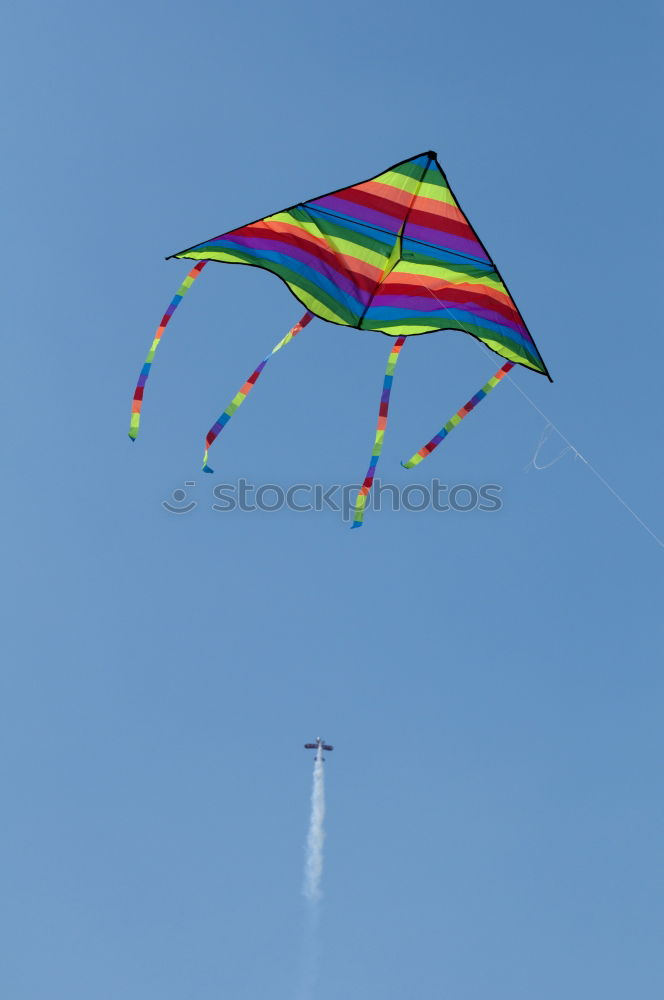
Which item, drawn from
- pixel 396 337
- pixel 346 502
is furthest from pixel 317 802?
pixel 396 337

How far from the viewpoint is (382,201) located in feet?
61.9

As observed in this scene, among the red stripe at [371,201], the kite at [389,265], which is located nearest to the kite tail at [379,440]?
the kite at [389,265]

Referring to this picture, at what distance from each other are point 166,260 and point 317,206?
9.03 feet

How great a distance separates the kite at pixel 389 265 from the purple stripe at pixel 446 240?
2 cm

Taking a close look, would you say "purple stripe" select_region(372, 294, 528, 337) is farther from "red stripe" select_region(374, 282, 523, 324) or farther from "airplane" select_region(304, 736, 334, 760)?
"airplane" select_region(304, 736, 334, 760)

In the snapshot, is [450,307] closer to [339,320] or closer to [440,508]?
[339,320]

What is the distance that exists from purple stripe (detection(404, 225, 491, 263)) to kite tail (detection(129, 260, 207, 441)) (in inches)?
144

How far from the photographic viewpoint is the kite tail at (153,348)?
17.9 metres

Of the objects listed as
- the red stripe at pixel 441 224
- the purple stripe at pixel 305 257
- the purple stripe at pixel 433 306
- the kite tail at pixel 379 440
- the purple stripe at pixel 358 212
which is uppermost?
the purple stripe at pixel 358 212

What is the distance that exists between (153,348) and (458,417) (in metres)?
5.24

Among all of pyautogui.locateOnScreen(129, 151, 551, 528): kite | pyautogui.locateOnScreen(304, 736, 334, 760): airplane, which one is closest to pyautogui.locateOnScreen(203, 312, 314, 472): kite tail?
pyautogui.locateOnScreen(129, 151, 551, 528): kite

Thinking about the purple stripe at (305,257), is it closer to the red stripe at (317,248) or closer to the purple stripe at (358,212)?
the red stripe at (317,248)

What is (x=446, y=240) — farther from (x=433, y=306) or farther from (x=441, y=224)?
(x=433, y=306)

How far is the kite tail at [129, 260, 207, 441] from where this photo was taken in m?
17.9
